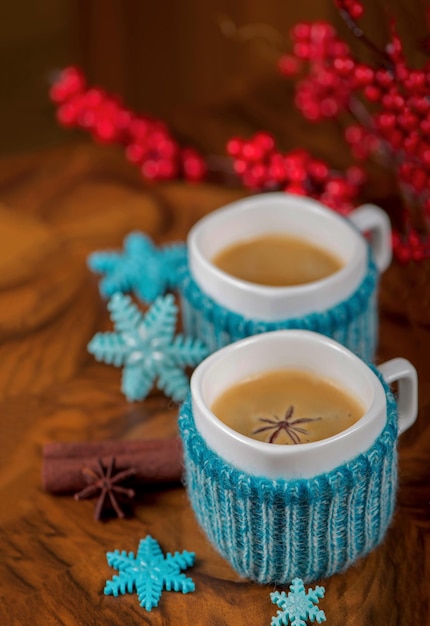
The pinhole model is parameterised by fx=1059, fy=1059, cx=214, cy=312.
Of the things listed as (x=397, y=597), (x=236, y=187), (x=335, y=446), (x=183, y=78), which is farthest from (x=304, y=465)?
(x=183, y=78)

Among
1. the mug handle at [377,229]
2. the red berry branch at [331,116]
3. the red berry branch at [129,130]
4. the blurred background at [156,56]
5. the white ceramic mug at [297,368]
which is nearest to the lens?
the white ceramic mug at [297,368]

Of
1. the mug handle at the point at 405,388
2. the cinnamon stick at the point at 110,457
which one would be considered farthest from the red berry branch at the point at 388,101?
the cinnamon stick at the point at 110,457

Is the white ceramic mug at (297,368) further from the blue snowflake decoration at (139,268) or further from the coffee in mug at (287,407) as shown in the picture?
the blue snowflake decoration at (139,268)

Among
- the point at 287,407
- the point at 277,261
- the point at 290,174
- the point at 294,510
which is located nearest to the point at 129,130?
the point at 290,174

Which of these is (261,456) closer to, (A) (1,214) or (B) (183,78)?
(A) (1,214)

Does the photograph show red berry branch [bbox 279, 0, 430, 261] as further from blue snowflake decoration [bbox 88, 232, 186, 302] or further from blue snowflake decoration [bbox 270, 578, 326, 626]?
blue snowflake decoration [bbox 270, 578, 326, 626]
